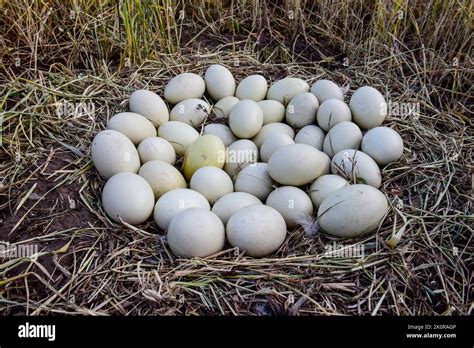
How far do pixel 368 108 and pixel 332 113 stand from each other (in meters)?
0.14

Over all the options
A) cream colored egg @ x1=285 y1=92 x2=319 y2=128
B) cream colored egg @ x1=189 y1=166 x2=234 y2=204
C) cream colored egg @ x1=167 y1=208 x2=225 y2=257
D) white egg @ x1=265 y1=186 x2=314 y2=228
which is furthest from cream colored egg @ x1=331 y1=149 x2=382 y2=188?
cream colored egg @ x1=167 y1=208 x2=225 y2=257

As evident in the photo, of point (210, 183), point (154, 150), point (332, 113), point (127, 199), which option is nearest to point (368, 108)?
point (332, 113)

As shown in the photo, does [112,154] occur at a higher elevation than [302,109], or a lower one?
lower

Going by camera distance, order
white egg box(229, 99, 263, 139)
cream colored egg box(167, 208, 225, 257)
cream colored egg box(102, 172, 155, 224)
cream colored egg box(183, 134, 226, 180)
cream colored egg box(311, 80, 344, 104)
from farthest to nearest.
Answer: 1. cream colored egg box(311, 80, 344, 104)
2. white egg box(229, 99, 263, 139)
3. cream colored egg box(183, 134, 226, 180)
4. cream colored egg box(102, 172, 155, 224)
5. cream colored egg box(167, 208, 225, 257)

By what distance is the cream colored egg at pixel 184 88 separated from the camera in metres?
2.27

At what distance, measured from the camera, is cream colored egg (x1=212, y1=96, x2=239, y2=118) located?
2260 mm

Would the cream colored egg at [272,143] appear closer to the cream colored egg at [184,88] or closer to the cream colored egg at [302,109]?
the cream colored egg at [302,109]

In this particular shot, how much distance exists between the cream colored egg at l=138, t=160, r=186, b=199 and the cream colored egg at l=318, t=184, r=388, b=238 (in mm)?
553

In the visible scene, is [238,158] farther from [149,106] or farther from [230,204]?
[149,106]

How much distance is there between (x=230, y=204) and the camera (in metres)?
1.78

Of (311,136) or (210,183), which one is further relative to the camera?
(311,136)

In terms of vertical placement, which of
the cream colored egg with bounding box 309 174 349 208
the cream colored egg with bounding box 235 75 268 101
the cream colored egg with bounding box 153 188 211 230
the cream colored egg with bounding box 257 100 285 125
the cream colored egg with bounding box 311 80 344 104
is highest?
the cream colored egg with bounding box 311 80 344 104

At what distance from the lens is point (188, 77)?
2285mm

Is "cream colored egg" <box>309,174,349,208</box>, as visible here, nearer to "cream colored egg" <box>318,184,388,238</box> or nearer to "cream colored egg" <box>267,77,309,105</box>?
"cream colored egg" <box>318,184,388,238</box>
